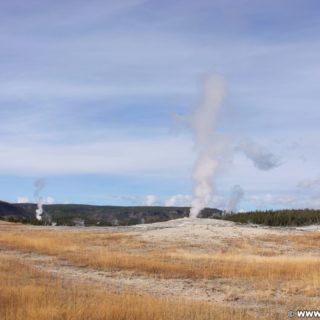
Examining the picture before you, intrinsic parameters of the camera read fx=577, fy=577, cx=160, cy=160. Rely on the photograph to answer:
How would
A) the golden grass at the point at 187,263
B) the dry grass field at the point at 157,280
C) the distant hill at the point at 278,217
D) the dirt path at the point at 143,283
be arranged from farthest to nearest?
the distant hill at the point at 278,217, the golden grass at the point at 187,263, the dirt path at the point at 143,283, the dry grass field at the point at 157,280

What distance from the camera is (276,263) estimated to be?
27.6m

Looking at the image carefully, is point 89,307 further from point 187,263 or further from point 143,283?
point 187,263

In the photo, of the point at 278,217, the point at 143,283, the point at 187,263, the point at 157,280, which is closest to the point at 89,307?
the point at 143,283

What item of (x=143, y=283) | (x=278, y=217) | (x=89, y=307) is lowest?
(x=143, y=283)

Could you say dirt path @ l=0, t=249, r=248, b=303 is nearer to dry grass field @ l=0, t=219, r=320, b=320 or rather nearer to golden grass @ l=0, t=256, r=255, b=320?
dry grass field @ l=0, t=219, r=320, b=320

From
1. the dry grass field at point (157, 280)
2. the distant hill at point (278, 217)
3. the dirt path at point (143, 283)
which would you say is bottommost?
the dirt path at point (143, 283)

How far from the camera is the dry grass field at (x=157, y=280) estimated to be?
13492 millimetres

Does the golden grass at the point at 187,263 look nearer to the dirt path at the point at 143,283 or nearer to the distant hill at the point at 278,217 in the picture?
the dirt path at the point at 143,283

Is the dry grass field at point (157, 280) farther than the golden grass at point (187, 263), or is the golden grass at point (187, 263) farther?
the golden grass at point (187, 263)

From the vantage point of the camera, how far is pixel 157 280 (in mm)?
22734

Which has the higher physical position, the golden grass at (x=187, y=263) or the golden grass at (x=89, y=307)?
the golden grass at (x=187, y=263)

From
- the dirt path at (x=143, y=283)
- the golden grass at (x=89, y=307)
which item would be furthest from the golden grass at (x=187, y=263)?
the golden grass at (x=89, y=307)

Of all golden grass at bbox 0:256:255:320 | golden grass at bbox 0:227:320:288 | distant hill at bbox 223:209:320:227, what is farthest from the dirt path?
distant hill at bbox 223:209:320:227

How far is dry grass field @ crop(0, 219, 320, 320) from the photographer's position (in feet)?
44.3
